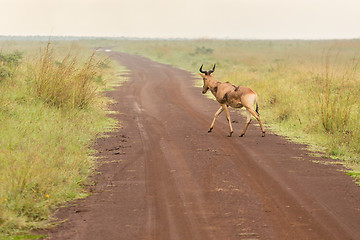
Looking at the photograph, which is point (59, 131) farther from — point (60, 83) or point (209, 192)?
point (209, 192)

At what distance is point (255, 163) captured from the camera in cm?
930

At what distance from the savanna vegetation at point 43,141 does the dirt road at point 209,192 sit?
412 millimetres

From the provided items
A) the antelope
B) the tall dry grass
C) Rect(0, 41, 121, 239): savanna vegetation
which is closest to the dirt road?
Rect(0, 41, 121, 239): savanna vegetation

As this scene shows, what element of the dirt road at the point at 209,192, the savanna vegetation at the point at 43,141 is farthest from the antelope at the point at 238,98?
the savanna vegetation at the point at 43,141

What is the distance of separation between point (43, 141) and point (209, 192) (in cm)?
399

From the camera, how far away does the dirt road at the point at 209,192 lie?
5.84m

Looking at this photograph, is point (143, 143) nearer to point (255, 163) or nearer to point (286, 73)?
point (255, 163)

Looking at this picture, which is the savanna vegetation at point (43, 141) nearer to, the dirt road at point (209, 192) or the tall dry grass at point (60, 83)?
the tall dry grass at point (60, 83)

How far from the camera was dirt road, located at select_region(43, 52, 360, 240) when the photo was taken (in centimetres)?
584

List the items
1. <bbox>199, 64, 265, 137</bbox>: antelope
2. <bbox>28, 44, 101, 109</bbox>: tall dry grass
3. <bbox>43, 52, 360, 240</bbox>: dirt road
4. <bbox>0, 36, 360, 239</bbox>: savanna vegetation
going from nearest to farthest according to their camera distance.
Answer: <bbox>43, 52, 360, 240</bbox>: dirt road < <bbox>0, 36, 360, 239</bbox>: savanna vegetation < <bbox>199, 64, 265, 137</bbox>: antelope < <bbox>28, 44, 101, 109</bbox>: tall dry grass

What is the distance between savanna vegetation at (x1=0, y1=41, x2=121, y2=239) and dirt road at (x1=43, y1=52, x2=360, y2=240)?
1.35 ft

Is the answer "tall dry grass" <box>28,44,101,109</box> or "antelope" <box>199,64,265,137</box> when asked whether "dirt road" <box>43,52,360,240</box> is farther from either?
"tall dry grass" <box>28,44,101,109</box>

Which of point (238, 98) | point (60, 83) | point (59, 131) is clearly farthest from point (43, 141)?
point (238, 98)

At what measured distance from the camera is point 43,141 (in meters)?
9.54
